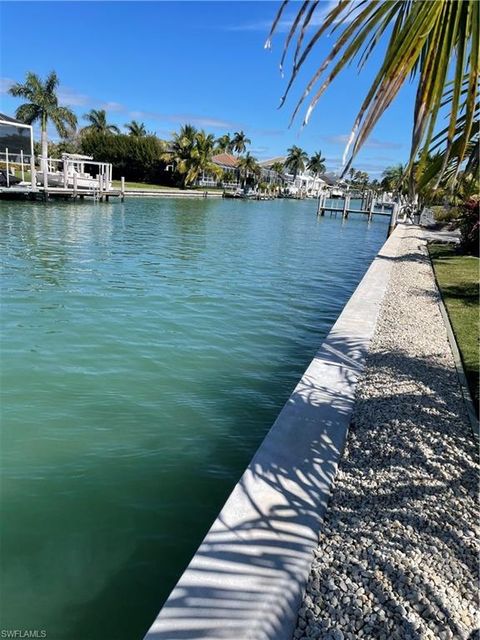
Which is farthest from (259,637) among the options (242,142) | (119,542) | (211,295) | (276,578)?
(242,142)

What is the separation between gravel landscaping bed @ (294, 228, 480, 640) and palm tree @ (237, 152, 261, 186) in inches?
3433

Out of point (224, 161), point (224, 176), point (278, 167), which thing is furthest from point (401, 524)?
point (278, 167)

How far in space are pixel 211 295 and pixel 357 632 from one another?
32.4ft

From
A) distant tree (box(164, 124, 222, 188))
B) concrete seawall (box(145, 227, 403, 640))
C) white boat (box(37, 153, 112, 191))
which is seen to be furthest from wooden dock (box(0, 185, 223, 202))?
concrete seawall (box(145, 227, 403, 640))

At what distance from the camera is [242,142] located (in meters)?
106

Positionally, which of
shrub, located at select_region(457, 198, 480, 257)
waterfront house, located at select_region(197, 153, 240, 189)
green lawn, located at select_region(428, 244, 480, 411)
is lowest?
green lawn, located at select_region(428, 244, 480, 411)

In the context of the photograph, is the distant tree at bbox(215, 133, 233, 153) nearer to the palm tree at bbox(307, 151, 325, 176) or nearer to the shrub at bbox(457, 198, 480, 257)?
the palm tree at bbox(307, 151, 325, 176)

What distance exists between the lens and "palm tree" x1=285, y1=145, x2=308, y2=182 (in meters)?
119

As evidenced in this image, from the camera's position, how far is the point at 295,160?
120 meters

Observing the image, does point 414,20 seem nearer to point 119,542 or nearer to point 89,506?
point 119,542

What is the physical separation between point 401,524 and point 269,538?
956mm

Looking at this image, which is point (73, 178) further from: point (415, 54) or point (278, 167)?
point (278, 167)

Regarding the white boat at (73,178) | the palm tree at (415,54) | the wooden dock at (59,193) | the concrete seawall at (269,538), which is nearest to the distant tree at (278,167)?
the wooden dock at (59,193)

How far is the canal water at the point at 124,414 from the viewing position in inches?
141
